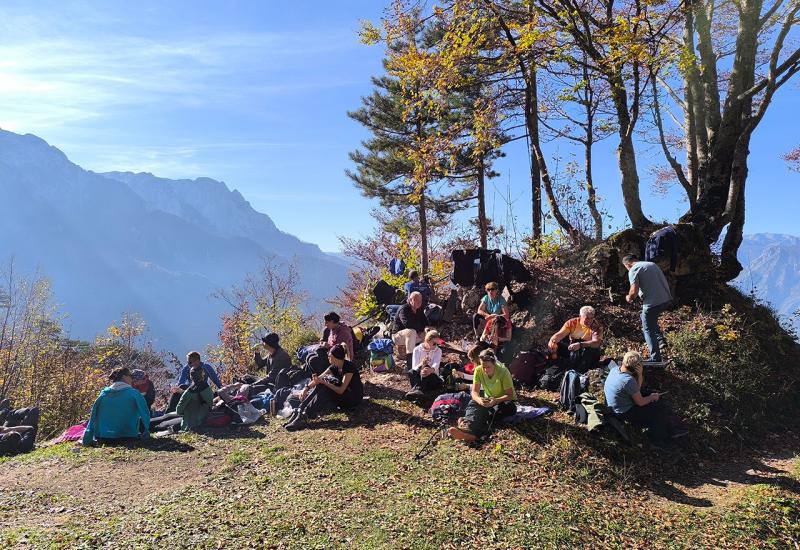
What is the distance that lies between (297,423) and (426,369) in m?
2.36

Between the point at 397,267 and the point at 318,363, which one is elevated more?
the point at 397,267

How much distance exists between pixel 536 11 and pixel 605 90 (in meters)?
4.03

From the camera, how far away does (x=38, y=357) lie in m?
21.6

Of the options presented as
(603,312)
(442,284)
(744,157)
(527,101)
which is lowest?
(603,312)

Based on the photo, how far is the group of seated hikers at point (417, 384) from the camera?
6.71 meters

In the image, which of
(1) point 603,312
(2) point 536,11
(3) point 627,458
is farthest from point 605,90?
(3) point 627,458

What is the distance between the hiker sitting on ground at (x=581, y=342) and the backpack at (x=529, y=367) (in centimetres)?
24

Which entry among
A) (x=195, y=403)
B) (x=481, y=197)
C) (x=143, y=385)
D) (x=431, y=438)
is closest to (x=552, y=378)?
(x=431, y=438)

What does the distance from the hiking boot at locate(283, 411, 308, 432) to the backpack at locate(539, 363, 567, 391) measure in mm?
4042

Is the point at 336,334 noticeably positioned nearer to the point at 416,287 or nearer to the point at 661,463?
the point at 416,287

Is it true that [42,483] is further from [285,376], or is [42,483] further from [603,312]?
[603,312]

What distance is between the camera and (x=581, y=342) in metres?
8.05

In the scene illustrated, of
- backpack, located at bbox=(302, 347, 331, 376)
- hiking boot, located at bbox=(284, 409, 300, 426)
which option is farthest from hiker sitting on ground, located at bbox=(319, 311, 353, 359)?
hiking boot, located at bbox=(284, 409, 300, 426)

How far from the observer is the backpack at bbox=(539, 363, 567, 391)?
8.12m
